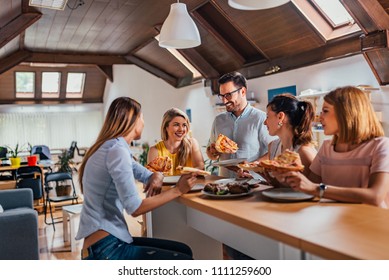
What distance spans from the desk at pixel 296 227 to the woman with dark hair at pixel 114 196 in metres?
0.21

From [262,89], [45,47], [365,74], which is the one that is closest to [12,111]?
[45,47]

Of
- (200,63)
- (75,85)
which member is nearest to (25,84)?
(75,85)

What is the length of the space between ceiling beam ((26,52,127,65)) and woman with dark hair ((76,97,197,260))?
597 cm

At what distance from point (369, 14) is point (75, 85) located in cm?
991

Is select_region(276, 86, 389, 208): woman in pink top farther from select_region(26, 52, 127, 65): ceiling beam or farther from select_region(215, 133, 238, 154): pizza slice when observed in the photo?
select_region(26, 52, 127, 65): ceiling beam

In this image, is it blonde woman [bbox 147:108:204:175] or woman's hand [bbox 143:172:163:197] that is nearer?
woman's hand [bbox 143:172:163:197]

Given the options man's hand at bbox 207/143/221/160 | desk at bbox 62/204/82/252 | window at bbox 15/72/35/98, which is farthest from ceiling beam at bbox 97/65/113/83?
man's hand at bbox 207/143/221/160

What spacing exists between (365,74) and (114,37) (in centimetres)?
400

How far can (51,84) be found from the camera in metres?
11.1

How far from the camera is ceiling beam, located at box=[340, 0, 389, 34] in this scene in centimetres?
297

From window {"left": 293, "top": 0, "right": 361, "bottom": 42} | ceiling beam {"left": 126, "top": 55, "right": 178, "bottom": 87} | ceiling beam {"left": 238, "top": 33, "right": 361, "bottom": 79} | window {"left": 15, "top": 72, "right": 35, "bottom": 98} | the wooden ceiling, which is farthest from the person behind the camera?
window {"left": 15, "top": 72, "right": 35, "bottom": 98}

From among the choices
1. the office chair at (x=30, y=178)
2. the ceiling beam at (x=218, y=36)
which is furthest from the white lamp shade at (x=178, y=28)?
the office chair at (x=30, y=178)
